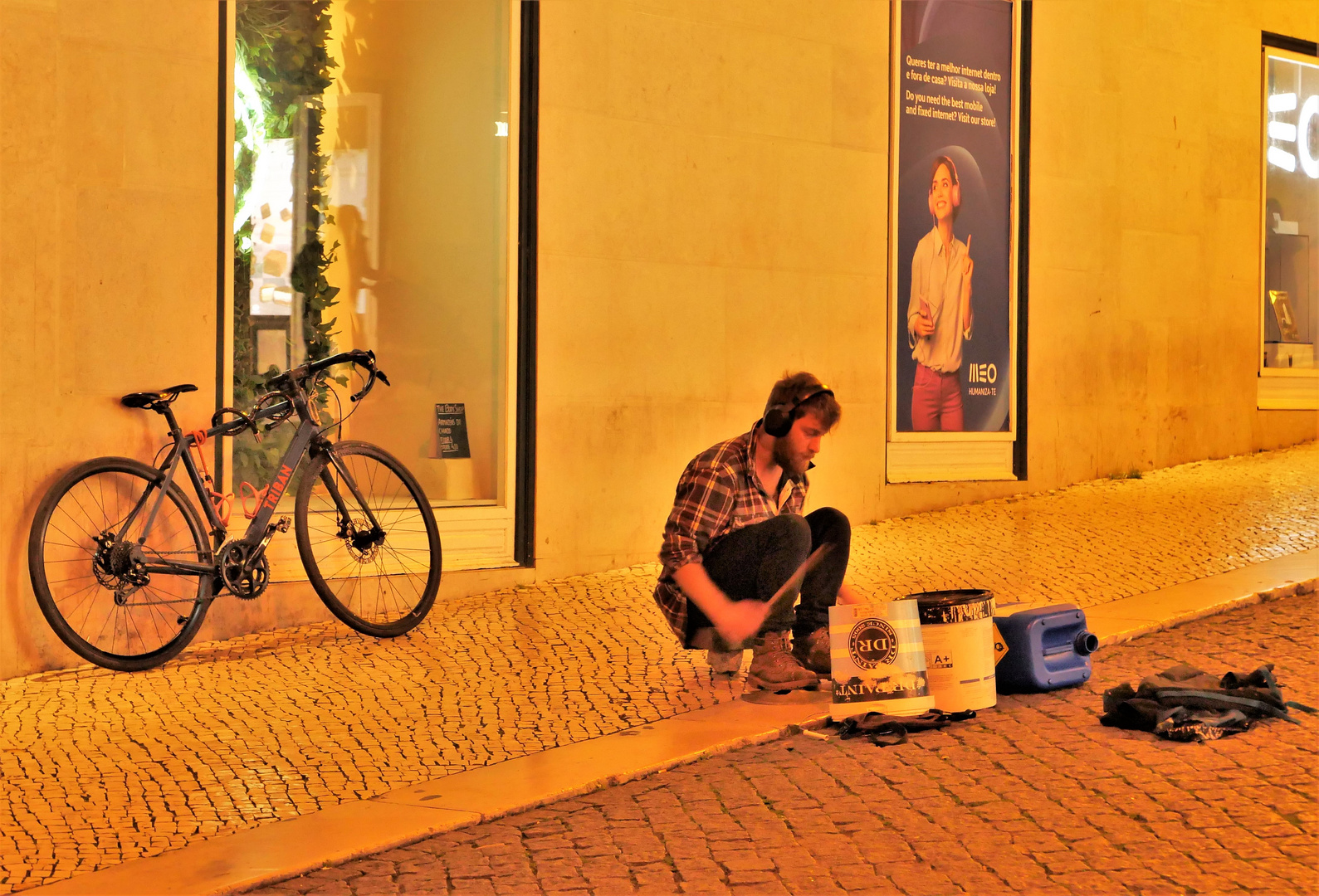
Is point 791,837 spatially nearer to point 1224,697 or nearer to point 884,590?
point 1224,697

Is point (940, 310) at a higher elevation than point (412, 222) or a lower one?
lower

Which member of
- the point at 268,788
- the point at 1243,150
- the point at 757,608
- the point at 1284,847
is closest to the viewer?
the point at 1284,847

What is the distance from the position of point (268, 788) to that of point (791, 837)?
1721mm

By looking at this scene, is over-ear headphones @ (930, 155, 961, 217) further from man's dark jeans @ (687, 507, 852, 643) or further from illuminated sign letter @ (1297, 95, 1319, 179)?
man's dark jeans @ (687, 507, 852, 643)

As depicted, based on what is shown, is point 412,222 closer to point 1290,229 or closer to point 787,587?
point 787,587

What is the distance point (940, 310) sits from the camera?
11.3 meters

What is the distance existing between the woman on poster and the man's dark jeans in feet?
16.1

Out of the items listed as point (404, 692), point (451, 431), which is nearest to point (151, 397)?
point (404, 692)

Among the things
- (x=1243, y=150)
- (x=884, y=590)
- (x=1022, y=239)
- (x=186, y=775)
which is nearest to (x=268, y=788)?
(x=186, y=775)

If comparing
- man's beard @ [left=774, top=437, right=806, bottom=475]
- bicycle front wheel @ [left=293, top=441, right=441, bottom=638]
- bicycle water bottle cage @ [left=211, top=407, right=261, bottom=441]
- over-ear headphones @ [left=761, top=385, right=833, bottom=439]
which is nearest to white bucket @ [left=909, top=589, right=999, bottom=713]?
man's beard @ [left=774, top=437, right=806, bottom=475]

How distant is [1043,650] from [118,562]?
13.3 ft

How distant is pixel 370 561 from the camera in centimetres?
773

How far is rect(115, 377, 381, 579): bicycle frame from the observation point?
699 cm

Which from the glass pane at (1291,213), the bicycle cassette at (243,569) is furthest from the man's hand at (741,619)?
the glass pane at (1291,213)
